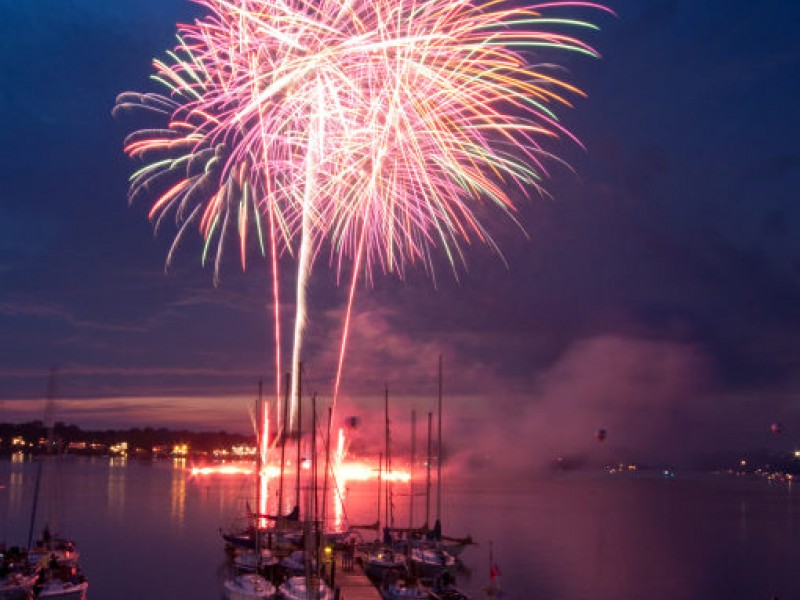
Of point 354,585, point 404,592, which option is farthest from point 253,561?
point 404,592

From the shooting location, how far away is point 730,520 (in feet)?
381

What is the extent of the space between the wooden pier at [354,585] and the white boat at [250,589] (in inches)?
105

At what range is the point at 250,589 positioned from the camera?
3444 cm

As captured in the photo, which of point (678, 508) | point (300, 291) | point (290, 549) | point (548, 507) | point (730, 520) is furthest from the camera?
point (678, 508)

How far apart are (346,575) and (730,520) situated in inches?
3586

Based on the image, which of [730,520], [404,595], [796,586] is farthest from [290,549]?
[730,520]

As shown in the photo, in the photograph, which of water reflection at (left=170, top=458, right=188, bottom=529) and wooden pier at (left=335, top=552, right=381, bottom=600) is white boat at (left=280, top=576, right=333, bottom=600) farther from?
water reflection at (left=170, top=458, right=188, bottom=529)

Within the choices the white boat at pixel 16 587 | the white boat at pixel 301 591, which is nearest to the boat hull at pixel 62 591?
the white boat at pixel 16 587

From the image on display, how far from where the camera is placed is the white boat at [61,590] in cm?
3624

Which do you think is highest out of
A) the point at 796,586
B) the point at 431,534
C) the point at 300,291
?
the point at 300,291

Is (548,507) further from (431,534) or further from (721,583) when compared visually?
(431,534)

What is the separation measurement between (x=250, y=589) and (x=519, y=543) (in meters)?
45.5

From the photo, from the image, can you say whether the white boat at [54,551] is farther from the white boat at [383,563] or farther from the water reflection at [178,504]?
the water reflection at [178,504]

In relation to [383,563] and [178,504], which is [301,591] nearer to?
[383,563]
